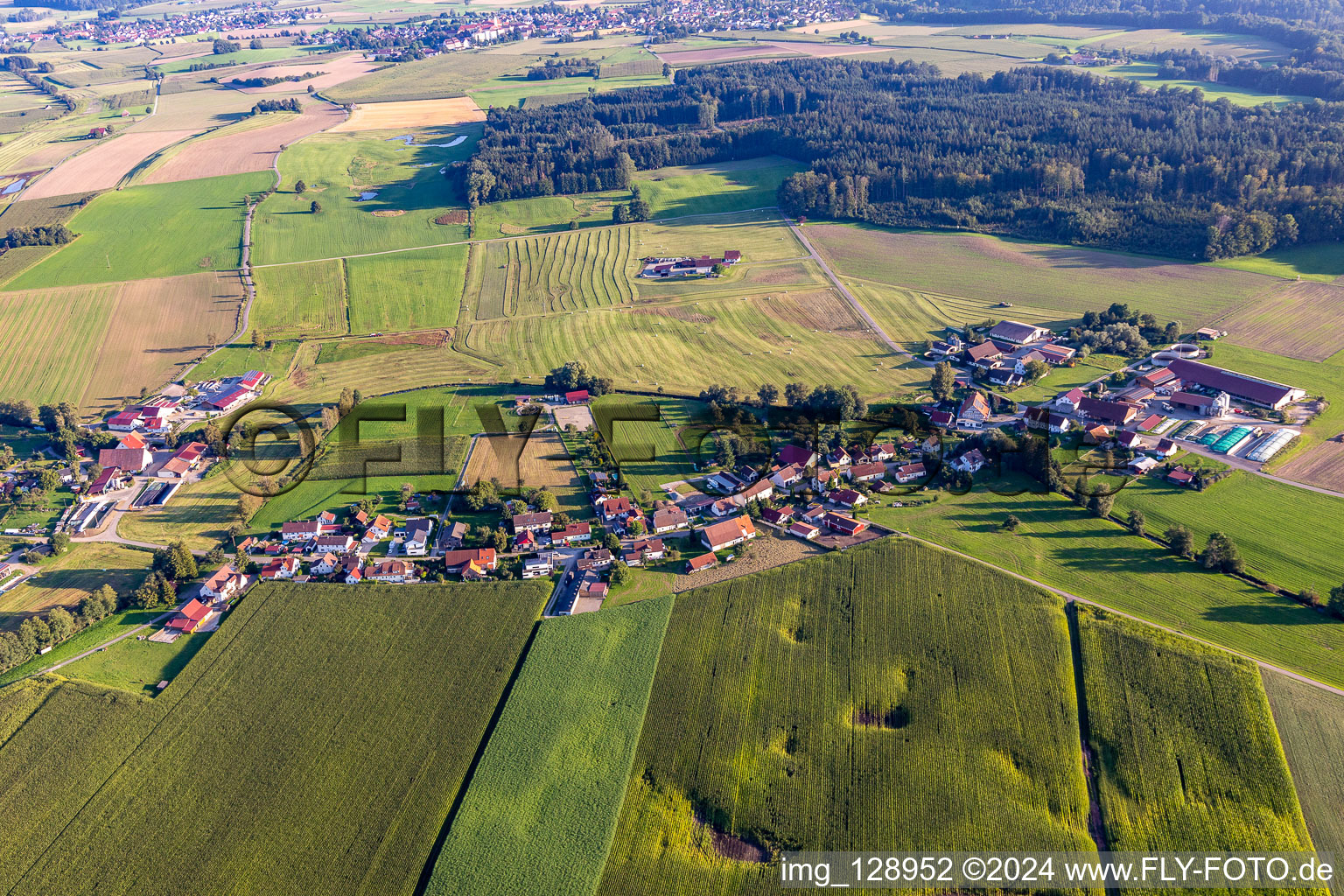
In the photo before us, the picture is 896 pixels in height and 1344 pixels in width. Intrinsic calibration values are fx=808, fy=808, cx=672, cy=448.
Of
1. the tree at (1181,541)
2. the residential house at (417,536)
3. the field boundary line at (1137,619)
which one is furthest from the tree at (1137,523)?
the residential house at (417,536)

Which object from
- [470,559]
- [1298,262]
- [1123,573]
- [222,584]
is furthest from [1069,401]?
[222,584]

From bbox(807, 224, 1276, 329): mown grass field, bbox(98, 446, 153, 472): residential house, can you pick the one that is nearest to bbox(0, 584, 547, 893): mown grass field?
bbox(98, 446, 153, 472): residential house

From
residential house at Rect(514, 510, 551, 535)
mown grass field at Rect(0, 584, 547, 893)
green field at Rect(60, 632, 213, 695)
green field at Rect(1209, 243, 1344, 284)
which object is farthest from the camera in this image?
green field at Rect(1209, 243, 1344, 284)

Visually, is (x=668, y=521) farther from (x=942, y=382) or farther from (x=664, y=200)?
(x=664, y=200)

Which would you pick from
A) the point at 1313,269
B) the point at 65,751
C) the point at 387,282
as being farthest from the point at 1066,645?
the point at 387,282

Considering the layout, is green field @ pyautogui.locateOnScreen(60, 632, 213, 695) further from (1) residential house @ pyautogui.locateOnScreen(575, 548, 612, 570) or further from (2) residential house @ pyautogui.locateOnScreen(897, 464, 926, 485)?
(2) residential house @ pyautogui.locateOnScreen(897, 464, 926, 485)

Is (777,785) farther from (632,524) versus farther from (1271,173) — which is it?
(1271,173)
